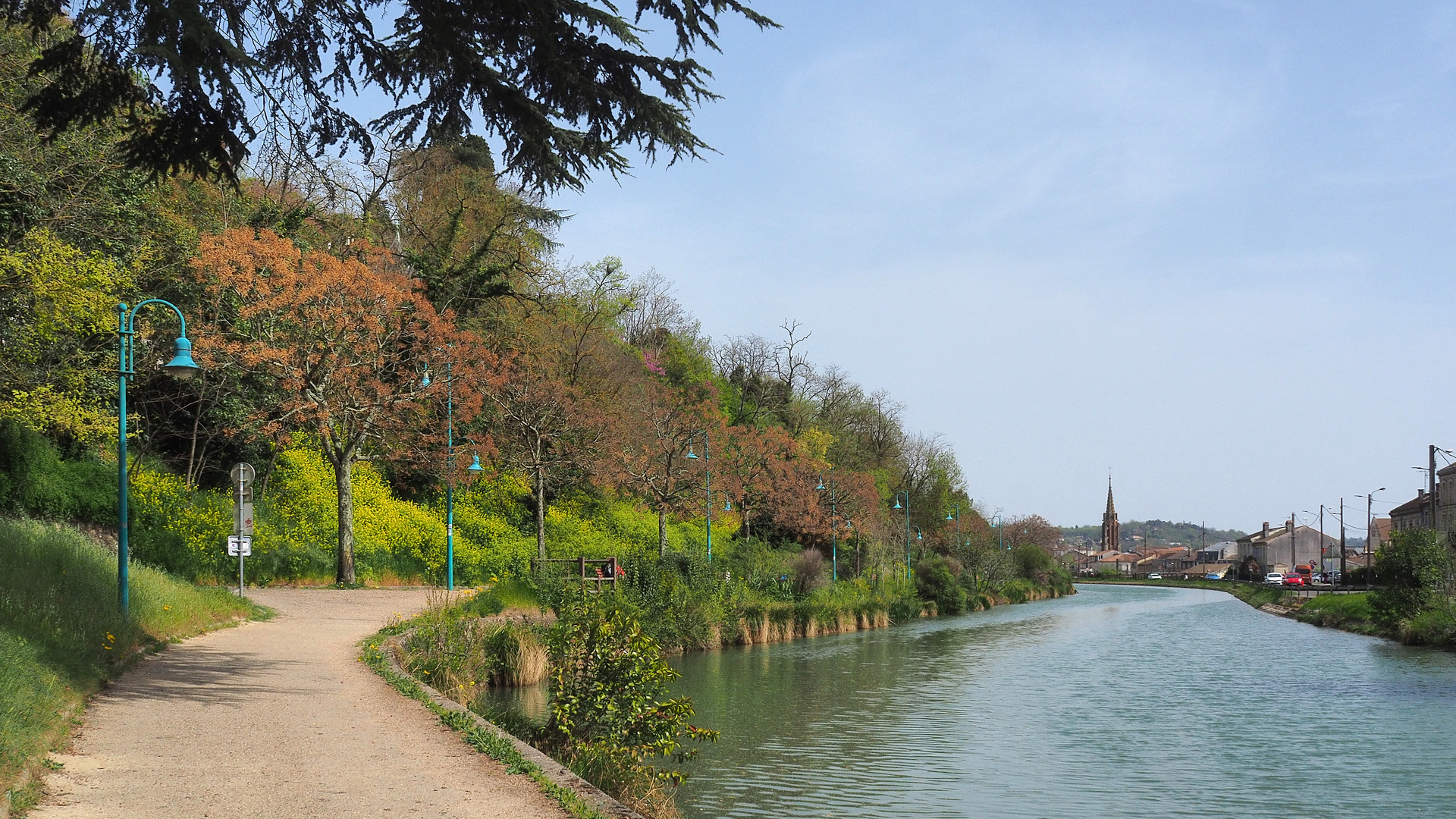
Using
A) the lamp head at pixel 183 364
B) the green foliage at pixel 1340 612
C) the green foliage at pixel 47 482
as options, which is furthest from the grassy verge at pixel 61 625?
the green foliage at pixel 1340 612

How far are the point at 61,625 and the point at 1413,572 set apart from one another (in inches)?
1674

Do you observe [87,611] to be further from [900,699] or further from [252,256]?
[252,256]

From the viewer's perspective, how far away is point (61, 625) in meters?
12.9

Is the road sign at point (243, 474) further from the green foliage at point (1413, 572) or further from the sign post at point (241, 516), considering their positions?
the green foliage at point (1413, 572)

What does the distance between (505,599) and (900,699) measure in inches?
357

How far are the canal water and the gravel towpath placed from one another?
4.27 metres

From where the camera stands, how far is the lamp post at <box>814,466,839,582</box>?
5638cm

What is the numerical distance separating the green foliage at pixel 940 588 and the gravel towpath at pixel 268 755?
46001 millimetres

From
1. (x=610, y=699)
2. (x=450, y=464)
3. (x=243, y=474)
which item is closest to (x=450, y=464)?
(x=450, y=464)

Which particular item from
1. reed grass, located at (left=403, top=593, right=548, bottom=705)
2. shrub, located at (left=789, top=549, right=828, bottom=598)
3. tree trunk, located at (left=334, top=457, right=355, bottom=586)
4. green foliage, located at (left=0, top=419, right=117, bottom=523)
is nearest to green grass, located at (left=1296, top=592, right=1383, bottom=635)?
shrub, located at (left=789, top=549, right=828, bottom=598)

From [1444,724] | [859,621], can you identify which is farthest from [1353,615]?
[1444,724]

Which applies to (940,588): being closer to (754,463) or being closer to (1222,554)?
(754,463)

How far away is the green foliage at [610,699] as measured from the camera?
12.3 meters

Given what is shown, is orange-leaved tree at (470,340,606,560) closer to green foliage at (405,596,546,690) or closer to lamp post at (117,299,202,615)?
green foliage at (405,596,546,690)
